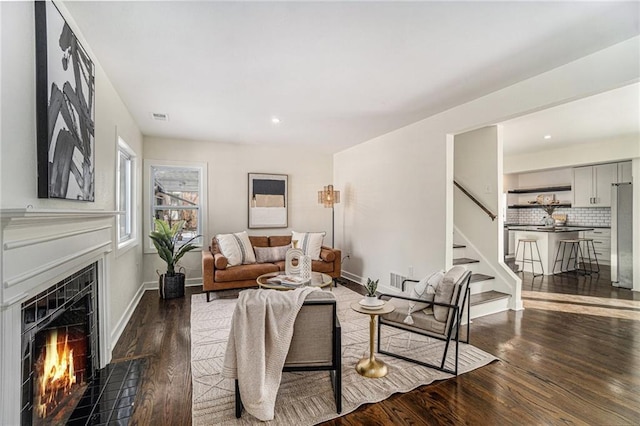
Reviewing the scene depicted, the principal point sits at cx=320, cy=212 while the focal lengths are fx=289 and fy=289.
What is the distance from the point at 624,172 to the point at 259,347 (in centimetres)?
791

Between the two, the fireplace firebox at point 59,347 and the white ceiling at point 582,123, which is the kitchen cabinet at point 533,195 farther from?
the fireplace firebox at point 59,347

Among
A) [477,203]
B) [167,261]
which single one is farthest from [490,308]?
[167,261]

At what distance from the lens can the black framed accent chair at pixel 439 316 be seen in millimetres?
2393

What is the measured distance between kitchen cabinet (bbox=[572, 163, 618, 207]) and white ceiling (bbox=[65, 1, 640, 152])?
5.38m

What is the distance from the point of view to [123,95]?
312cm

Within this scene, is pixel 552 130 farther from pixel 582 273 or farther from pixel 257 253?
pixel 257 253

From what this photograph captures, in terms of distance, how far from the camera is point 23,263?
49.3 inches

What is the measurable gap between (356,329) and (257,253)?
2312mm

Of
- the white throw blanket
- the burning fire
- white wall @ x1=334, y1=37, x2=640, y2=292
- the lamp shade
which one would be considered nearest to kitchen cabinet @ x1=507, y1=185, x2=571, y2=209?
white wall @ x1=334, y1=37, x2=640, y2=292

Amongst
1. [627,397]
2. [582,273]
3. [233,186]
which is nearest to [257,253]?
[233,186]

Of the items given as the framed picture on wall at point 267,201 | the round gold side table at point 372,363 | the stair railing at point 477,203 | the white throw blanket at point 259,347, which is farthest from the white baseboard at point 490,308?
the framed picture on wall at point 267,201

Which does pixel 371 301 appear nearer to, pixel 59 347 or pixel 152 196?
pixel 59 347

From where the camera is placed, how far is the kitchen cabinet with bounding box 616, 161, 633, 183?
582 cm

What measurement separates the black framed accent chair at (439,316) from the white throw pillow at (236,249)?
2588 millimetres
